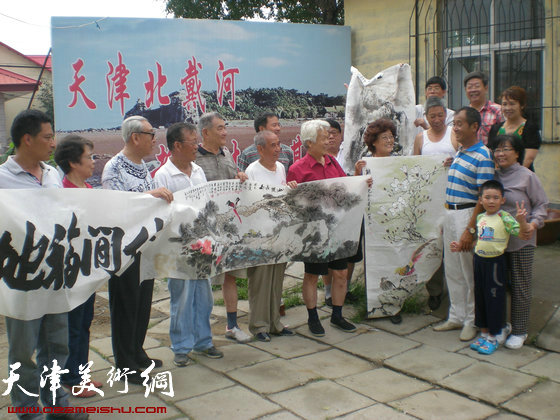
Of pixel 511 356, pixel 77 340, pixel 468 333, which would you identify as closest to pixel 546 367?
pixel 511 356

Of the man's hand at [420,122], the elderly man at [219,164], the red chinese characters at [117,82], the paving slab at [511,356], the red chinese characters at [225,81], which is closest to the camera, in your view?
the paving slab at [511,356]

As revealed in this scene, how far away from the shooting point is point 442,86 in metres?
5.12

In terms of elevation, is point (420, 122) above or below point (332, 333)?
above

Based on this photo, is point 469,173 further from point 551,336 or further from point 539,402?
point 539,402

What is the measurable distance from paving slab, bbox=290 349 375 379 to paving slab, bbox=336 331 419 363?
0.32ft

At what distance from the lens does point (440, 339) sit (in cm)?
424

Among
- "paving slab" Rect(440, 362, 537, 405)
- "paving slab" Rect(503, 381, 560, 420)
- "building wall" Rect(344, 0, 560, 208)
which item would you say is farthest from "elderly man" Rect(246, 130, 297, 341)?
"building wall" Rect(344, 0, 560, 208)

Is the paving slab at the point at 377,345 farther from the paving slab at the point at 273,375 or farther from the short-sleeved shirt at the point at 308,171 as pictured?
the short-sleeved shirt at the point at 308,171

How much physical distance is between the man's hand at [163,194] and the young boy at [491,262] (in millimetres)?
2181

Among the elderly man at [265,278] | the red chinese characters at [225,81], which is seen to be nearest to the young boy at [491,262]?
the elderly man at [265,278]

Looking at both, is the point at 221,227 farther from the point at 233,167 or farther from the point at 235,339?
the point at 235,339

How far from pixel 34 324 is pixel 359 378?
79.3 inches

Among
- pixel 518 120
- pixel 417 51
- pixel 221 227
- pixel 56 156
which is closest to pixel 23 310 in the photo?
pixel 56 156

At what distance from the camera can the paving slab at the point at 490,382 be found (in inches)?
130
